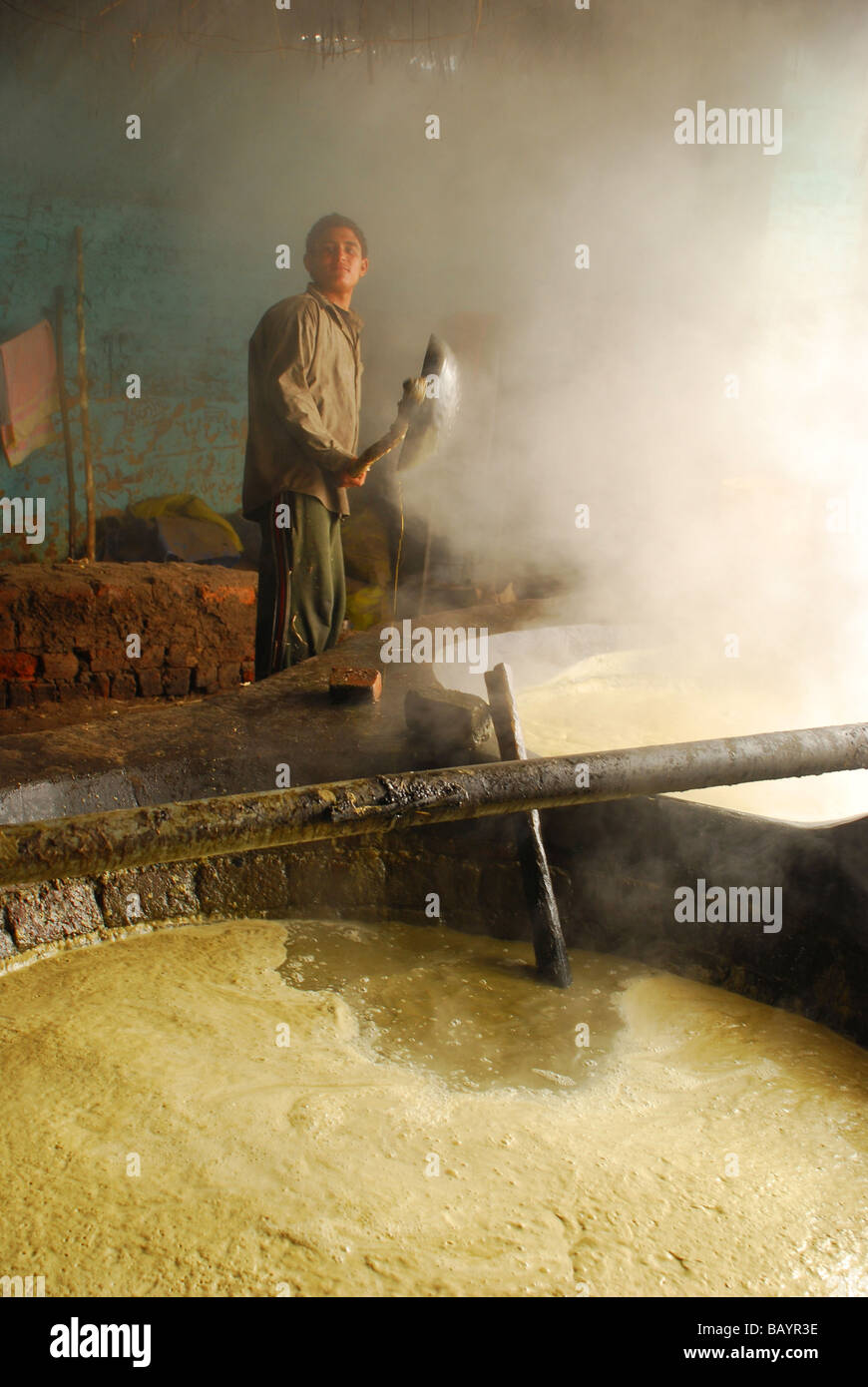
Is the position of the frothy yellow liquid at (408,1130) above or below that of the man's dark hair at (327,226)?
below

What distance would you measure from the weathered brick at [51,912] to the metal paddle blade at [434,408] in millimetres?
2644

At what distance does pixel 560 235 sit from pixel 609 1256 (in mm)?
8529

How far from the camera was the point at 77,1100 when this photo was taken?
1.68 metres

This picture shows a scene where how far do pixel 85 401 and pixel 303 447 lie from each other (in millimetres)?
3566

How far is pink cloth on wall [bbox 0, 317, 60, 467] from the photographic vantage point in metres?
6.69

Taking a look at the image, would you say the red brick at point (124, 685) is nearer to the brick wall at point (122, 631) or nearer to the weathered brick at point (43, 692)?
the brick wall at point (122, 631)

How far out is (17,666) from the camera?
567cm

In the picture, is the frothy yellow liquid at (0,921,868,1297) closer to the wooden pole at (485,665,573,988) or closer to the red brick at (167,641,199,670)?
the wooden pole at (485,665,573,988)

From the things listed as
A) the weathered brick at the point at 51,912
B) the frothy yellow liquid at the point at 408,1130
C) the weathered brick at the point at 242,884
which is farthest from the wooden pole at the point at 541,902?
the weathered brick at the point at 51,912

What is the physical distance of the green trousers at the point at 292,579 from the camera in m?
4.36

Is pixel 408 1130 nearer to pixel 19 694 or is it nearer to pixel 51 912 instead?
pixel 51 912

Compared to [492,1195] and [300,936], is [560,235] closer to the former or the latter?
[300,936]

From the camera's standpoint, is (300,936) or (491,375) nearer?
(300,936)
